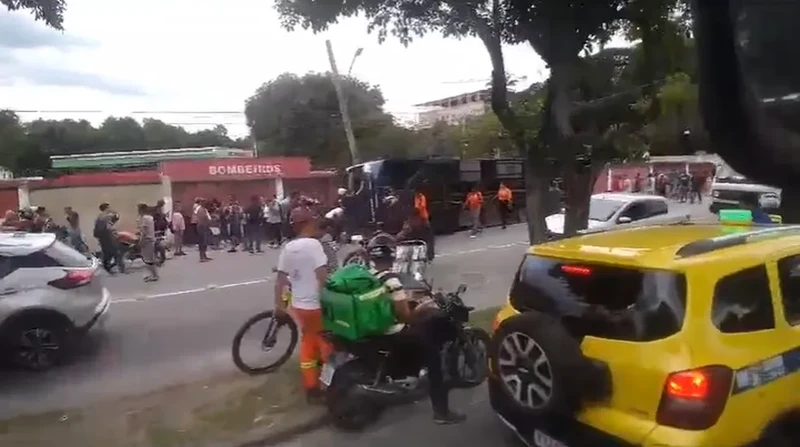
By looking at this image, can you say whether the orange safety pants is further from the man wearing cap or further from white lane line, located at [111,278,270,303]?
white lane line, located at [111,278,270,303]

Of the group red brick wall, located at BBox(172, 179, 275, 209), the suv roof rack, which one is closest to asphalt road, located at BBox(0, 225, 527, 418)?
the suv roof rack

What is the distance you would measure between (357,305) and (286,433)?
3.50 feet

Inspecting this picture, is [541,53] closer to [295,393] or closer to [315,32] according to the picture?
[315,32]

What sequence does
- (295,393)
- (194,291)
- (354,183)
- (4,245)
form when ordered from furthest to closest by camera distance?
(354,183)
(194,291)
(4,245)
(295,393)

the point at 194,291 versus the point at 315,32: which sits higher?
the point at 315,32

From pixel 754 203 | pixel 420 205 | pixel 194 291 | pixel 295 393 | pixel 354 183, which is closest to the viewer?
pixel 295 393

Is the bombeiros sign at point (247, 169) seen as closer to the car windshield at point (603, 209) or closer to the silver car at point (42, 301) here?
the car windshield at point (603, 209)

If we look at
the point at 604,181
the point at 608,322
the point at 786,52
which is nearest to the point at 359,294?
the point at 608,322

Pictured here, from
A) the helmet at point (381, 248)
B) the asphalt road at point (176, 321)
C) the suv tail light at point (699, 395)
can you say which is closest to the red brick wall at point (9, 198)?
the asphalt road at point (176, 321)

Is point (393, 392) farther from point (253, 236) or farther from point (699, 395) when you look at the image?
point (253, 236)

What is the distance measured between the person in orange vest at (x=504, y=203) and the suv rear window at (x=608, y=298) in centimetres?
1945

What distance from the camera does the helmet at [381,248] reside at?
12.3 m

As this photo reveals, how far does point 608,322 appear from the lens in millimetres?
3895

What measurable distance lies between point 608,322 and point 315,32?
520cm
